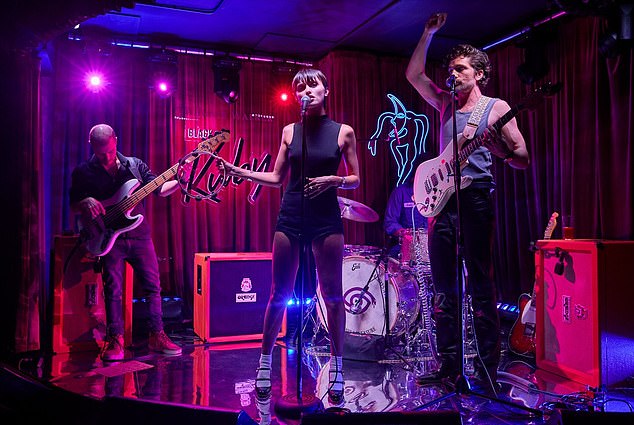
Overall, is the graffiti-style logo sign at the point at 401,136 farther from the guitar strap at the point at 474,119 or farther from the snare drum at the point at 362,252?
the guitar strap at the point at 474,119

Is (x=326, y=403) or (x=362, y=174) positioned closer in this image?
(x=326, y=403)

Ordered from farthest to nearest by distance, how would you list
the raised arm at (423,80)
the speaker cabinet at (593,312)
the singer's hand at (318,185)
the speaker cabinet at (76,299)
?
the speaker cabinet at (76,299), the speaker cabinet at (593,312), the raised arm at (423,80), the singer's hand at (318,185)

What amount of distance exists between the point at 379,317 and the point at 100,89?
4.42 metres

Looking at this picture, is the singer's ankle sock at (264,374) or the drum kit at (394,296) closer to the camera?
the singer's ankle sock at (264,374)

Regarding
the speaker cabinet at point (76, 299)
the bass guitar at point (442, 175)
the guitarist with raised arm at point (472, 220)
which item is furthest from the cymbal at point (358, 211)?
the speaker cabinet at point (76, 299)

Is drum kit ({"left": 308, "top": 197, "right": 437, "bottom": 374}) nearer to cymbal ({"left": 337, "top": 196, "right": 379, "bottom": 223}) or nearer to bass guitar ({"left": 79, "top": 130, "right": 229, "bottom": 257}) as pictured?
cymbal ({"left": 337, "top": 196, "right": 379, "bottom": 223})

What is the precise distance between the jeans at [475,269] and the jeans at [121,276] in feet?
9.50

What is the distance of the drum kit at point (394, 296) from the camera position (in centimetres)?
466

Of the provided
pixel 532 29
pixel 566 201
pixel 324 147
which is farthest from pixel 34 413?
pixel 532 29

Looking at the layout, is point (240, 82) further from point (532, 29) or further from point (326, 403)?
point (326, 403)

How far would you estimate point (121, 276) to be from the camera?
491 cm

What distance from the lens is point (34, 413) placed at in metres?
2.23

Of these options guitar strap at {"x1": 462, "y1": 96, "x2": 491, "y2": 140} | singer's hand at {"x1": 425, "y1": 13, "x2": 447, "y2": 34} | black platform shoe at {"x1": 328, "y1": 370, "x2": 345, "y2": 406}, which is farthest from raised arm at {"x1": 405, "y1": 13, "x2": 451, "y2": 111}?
black platform shoe at {"x1": 328, "y1": 370, "x2": 345, "y2": 406}

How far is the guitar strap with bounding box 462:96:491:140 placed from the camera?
127 inches
